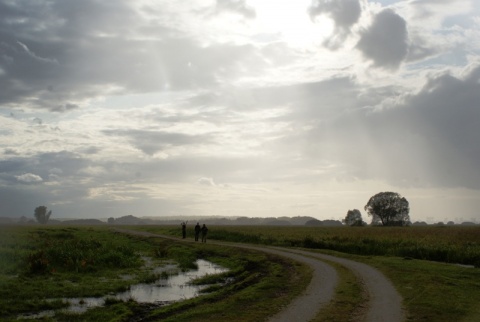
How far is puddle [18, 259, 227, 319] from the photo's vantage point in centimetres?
1941

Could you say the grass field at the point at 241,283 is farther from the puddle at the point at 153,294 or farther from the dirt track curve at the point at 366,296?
the puddle at the point at 153,294

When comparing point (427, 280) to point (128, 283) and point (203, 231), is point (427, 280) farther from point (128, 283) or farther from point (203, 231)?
point (203, 231)

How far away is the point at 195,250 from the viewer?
45.9 meters

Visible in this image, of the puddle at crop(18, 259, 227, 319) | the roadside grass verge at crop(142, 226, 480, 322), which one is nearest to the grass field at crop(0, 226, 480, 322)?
the roadside grass verge at crop(142, 226, 480, 322)

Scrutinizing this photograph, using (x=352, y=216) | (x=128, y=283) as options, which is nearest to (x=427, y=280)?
(x=128, y=283)

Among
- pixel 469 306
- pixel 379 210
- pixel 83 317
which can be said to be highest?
pixel 379 210

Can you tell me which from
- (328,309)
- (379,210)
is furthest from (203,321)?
(379,210)

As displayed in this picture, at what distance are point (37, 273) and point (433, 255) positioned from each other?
28.8 meters

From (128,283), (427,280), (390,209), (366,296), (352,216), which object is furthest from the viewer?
(352,216)

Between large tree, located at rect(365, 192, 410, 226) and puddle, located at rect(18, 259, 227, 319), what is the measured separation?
117 m

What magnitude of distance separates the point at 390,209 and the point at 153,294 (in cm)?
12373

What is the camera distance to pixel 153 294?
23156mm

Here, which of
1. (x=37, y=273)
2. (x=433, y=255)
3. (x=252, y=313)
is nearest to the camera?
(x=252, y=313)

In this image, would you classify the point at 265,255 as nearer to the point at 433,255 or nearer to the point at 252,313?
the point at 433,255
